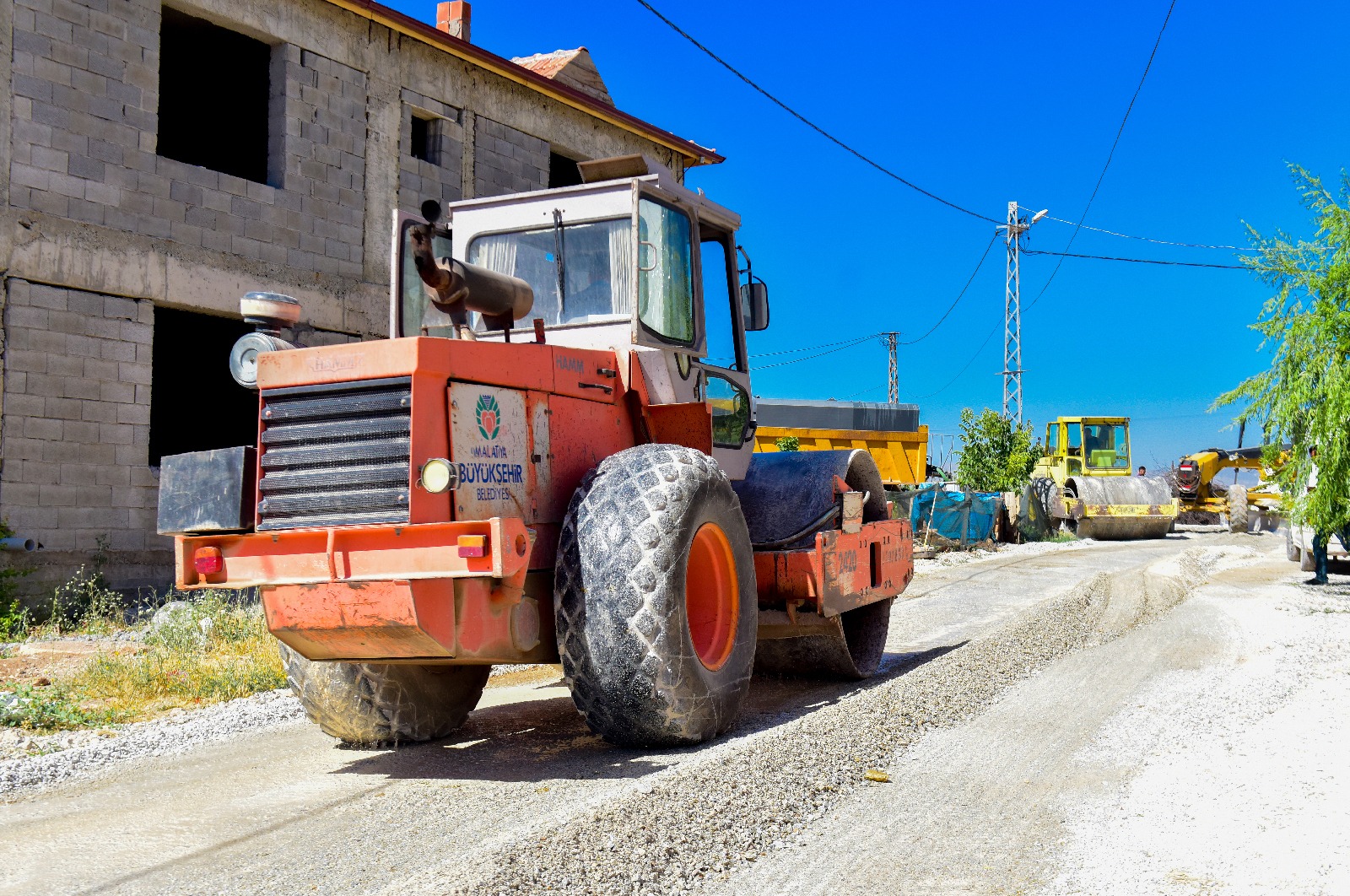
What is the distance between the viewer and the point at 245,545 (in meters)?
4.85

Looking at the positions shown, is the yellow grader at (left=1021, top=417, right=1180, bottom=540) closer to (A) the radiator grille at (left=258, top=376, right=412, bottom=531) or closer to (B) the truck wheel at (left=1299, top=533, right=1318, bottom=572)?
(B) the truck wheel at (left=1299, top=533, right=1318, bottom=572)

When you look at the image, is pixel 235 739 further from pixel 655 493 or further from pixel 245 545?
pixel 655 493

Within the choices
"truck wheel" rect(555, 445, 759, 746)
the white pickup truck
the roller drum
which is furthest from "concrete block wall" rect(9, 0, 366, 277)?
the roller drum

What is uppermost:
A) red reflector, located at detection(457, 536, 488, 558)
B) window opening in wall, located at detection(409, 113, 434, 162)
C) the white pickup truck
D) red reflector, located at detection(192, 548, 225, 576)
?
window opening in wall, located at detection(409, 113, 434, 162)

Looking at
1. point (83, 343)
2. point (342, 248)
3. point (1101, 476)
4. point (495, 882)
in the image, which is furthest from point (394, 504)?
point (1101, 476)

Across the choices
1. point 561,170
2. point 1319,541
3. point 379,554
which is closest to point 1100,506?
point 1319,541

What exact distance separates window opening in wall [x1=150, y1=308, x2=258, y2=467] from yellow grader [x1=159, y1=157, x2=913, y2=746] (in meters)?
10.6

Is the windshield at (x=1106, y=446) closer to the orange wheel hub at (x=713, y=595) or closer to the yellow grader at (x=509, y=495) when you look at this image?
the yellow grader at (x=509, y=495)

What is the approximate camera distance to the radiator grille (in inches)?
187

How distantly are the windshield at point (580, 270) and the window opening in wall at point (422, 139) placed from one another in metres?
9.83

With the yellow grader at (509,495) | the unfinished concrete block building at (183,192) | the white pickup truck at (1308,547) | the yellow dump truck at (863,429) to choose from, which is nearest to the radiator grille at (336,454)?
the yellow grader at (509,495)

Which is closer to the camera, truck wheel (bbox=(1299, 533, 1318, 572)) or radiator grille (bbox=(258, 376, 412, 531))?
radiator grille (bbox=(258, 376, 412, 531))

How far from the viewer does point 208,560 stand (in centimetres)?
491

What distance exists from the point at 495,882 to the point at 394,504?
1.76 meters
